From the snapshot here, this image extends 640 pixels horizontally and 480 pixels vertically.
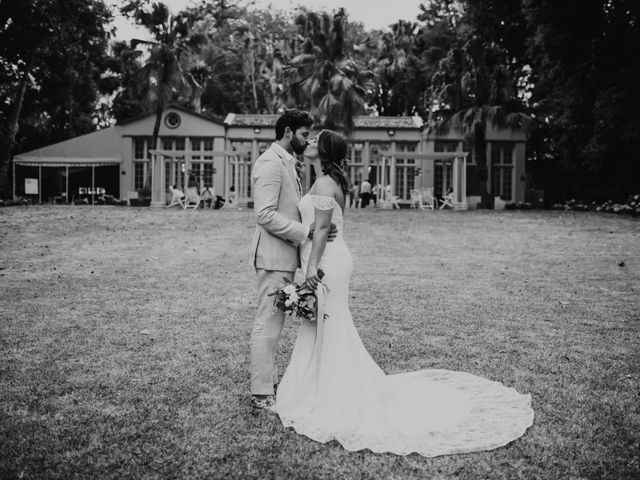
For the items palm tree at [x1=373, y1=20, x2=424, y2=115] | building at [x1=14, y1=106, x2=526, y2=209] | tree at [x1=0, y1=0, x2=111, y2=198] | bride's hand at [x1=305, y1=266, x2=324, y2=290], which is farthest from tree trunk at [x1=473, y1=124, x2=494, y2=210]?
bride's hand at [x1=305, y1=266, x2=324, y2=290]

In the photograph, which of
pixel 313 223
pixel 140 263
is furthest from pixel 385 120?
pixel 313 223

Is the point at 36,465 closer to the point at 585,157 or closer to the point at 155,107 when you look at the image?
the point at 585,157

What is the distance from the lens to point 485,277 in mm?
9266

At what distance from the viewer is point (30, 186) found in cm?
3322

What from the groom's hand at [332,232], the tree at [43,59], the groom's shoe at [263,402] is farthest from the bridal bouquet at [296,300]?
the tree at [43,59]

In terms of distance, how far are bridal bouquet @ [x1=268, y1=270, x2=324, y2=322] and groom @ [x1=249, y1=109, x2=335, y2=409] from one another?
0.18 metres

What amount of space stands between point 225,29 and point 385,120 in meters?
16.1

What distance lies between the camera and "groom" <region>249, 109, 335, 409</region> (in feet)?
12.7

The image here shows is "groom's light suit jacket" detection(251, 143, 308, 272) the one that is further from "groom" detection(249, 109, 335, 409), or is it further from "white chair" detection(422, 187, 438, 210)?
"white chair" detection(422, 187, 438, 210)

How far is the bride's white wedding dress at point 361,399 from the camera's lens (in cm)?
344

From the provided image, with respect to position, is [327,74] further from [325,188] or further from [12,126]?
[325,188]

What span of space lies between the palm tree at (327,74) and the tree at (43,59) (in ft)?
30.5

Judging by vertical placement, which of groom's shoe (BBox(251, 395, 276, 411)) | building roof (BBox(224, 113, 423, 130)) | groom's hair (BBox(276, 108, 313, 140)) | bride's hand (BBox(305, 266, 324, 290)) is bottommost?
groom's shoe (BBox(251, 395, 276, 411))

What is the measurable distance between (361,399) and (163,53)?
29.9 m
